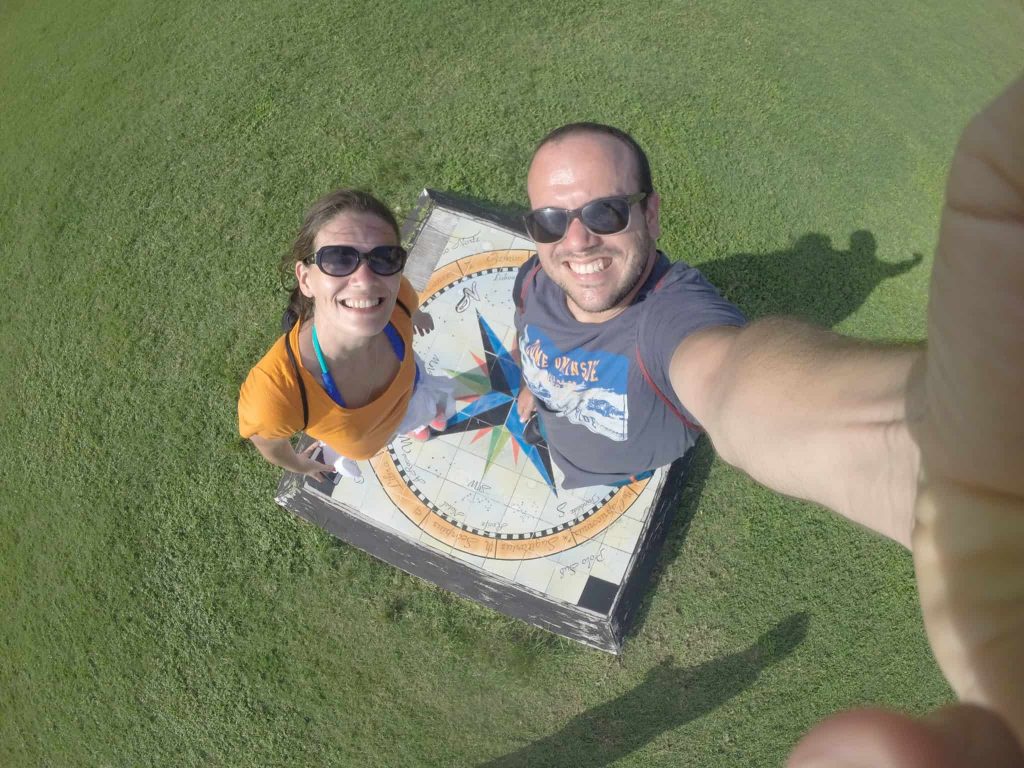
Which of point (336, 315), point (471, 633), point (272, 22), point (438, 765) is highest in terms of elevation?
point (272, 22)

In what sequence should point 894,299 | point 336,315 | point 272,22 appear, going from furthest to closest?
point 272,22 → point 894,299 → point 336,315

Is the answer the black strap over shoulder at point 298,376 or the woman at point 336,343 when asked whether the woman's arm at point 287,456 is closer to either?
the woman at point 336,343

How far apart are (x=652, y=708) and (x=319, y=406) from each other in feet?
11.4

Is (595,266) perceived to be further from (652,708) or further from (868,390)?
(652,708)

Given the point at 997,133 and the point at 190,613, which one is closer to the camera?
the point at 997,133

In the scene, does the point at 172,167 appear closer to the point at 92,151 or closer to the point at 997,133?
the point at 92,151

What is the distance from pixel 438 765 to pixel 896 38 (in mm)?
8006

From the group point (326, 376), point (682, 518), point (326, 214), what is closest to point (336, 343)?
point (326, 376)

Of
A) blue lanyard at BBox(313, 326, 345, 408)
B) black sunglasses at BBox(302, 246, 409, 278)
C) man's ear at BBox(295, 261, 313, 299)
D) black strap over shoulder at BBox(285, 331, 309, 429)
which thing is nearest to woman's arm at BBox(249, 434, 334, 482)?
black strap over shoulder at BBox(285, 331, 309, 429)

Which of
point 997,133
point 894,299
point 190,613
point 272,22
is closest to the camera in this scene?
point 997,133

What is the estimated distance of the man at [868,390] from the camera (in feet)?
2.64

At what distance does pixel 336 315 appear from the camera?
115 inches

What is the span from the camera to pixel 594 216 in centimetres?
296

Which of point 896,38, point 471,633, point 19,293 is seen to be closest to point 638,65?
point 896,38
